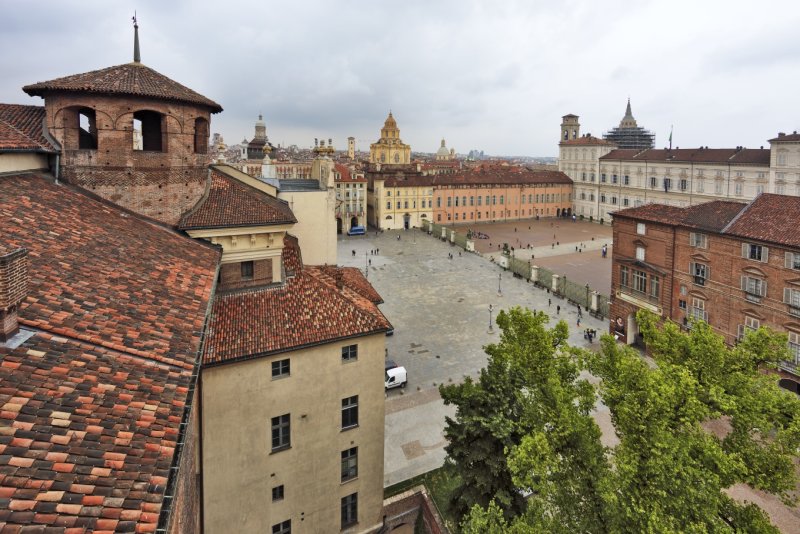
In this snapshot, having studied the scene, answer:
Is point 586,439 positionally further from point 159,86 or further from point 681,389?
point 159,86

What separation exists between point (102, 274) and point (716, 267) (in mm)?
33426

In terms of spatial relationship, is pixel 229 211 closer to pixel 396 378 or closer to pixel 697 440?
pixel 697 440

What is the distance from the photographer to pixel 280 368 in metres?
15.4

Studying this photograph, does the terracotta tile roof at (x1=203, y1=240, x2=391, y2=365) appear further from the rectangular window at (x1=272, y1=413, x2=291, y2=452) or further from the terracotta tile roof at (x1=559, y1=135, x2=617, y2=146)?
the terracotta tile roof at (x1=559, y1=135, x2=617, y2=146)

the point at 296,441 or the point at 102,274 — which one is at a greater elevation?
the point at 102,274

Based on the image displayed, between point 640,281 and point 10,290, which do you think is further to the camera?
point 640,281

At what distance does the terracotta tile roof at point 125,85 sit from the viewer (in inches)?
551

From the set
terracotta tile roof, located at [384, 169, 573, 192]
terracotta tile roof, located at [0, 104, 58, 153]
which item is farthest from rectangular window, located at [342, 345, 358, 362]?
terracotta tile roof, located at [384, 169, 573, 192]

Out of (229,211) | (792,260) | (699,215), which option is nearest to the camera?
(229,211)

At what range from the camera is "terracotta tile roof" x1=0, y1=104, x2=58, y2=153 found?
12297mm

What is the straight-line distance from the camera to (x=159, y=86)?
50.7 ft

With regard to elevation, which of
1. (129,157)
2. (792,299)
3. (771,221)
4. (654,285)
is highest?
(129,157)

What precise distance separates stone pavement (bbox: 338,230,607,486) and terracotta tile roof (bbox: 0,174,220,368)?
14.5 meters

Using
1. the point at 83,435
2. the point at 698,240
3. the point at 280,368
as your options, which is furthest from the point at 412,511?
the point at 698,240
